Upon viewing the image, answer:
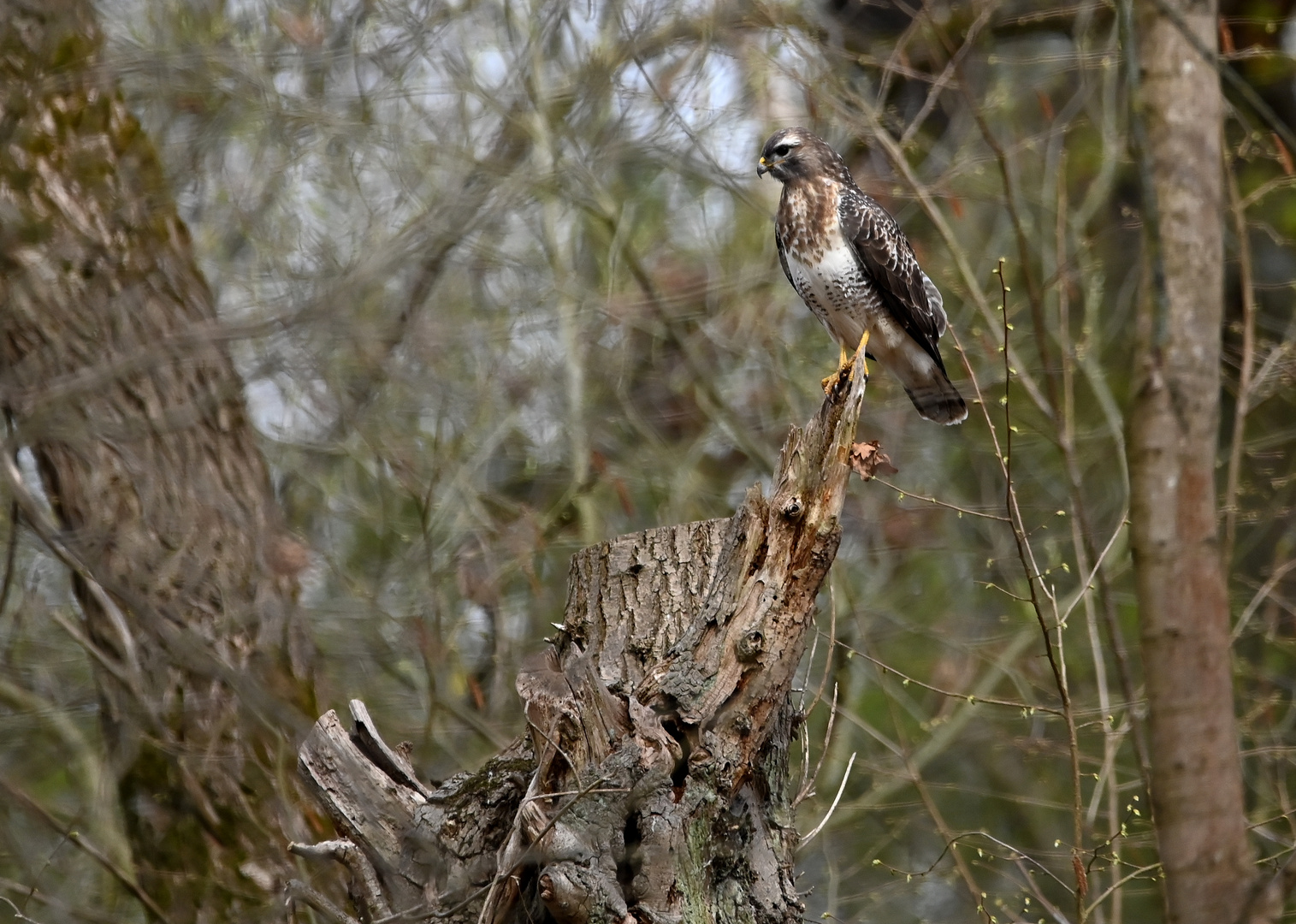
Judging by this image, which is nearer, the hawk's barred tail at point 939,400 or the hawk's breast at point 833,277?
the hawk's breast at point 833,277

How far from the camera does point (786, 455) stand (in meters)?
3.24

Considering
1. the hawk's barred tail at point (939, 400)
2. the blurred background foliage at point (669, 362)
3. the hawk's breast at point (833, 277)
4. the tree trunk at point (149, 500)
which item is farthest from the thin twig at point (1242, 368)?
the tree trunk at point (149, 500)

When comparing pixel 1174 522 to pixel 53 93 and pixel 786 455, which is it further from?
pixel 53 93

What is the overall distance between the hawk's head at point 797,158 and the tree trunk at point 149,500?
2.37 m

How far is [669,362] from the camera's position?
7625 millimetres

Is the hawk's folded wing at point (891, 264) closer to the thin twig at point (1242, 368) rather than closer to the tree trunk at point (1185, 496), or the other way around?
the thin twig at point (1242, 368)

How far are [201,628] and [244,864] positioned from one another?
0.95m

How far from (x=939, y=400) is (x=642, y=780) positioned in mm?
2951

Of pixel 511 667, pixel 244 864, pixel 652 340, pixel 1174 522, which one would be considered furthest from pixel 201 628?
pixel 1174 522

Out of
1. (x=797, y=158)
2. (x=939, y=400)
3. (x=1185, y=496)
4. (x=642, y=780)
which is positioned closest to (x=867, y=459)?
(x=1185, y=496)

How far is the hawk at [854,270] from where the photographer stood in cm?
511

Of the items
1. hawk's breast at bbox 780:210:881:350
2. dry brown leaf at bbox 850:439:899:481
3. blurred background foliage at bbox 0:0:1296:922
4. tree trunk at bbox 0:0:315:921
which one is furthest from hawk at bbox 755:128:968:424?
tree trunk at bbox 0:0:315:921

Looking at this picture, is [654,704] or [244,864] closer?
[654,704]

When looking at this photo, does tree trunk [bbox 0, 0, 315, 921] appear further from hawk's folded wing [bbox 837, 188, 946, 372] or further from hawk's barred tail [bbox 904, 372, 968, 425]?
hawk's barred tail [bbox 904, 372, 968, 425]
